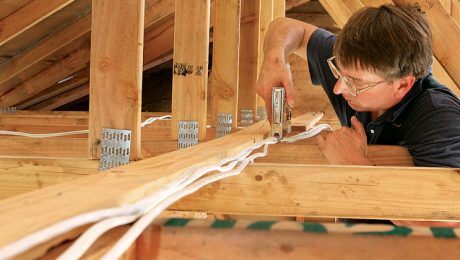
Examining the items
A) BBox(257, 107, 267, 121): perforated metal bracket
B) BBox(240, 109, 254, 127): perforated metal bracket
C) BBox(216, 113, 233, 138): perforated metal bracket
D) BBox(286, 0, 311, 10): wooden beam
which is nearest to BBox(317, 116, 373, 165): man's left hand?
BBox(216, 113, 233, 138): perforated metal bracket

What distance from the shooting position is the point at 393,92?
1638 mm

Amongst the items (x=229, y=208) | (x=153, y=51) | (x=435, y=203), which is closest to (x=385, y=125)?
(x=435, y=203)

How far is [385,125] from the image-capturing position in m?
1.68

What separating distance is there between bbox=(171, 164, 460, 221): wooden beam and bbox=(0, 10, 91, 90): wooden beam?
331 centimetres

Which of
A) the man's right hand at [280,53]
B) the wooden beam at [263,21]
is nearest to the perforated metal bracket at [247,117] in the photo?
the wooden beam at [263,21]

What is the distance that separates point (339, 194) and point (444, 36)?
57.8 inches

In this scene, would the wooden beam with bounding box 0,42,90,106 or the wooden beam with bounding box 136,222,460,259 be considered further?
the wooden beam with bounding box 0,42,90,106

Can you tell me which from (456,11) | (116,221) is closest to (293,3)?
(456,11)

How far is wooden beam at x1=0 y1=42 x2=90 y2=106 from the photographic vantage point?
464 cm

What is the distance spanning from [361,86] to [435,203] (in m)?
0.66

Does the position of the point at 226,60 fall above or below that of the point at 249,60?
below

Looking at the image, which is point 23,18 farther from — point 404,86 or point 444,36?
point 404,86

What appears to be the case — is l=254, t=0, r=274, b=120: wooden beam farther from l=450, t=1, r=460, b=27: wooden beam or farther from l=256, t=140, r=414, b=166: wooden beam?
l=256, t=140, r=414, b=166: wooden beam

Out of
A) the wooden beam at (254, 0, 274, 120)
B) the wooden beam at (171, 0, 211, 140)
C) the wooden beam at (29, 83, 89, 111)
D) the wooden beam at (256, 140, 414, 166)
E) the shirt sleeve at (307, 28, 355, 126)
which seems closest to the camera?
the wooden beam at (256, 140, 414, 166)
